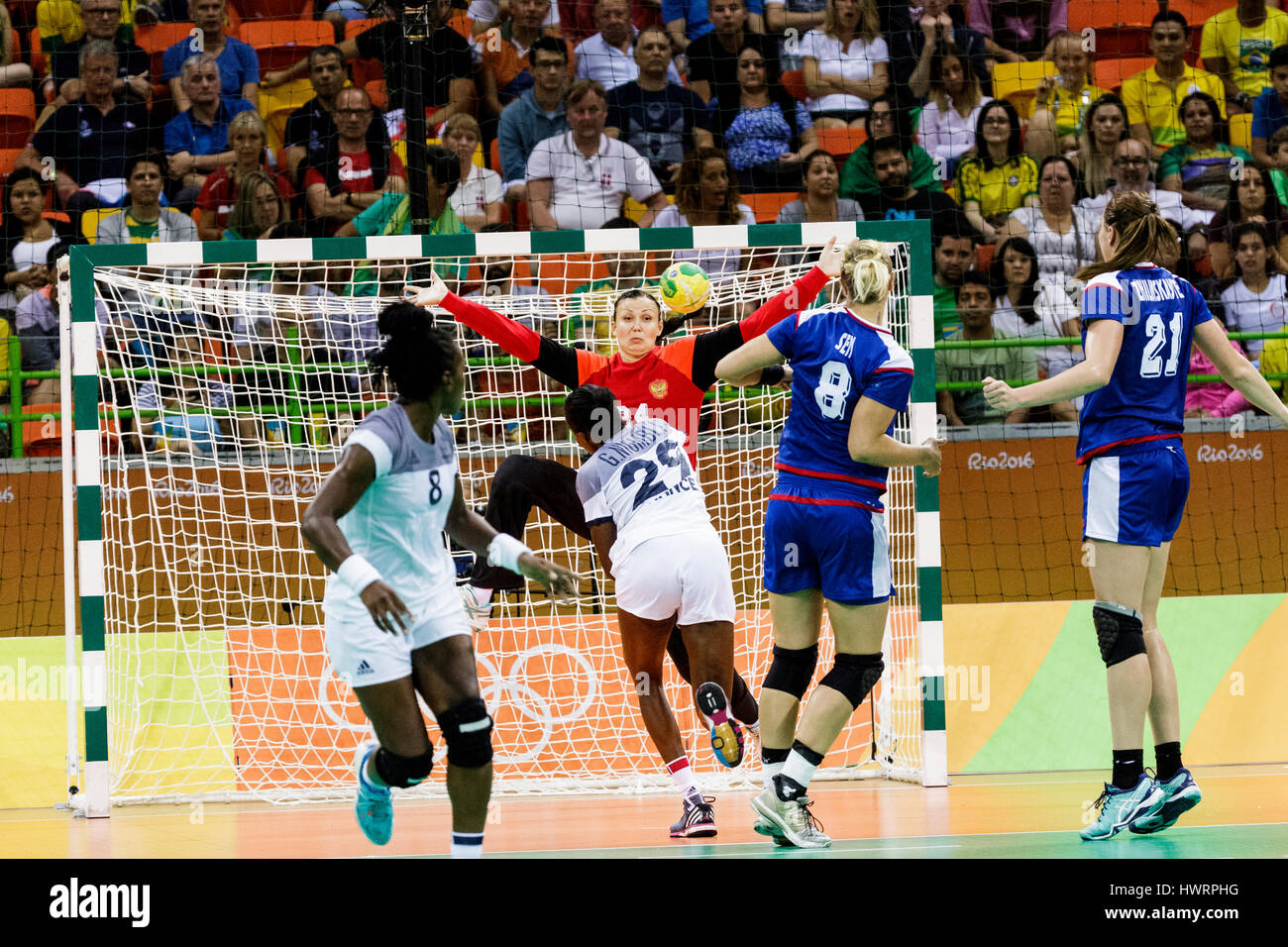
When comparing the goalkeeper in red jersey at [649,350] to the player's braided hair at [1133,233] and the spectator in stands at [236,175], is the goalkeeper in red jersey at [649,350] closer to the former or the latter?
the player's braided hair at [1133,233]

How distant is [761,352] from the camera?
18.1 ft

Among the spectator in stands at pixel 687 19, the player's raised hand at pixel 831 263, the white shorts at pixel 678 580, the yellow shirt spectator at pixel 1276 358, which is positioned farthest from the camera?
the spectator in stands at pixel 687 19

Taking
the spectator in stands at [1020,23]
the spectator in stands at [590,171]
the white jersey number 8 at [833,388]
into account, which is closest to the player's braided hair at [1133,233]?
the white jersey number 8 at [833,388]

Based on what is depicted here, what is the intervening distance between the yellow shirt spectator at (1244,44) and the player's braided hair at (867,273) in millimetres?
9661

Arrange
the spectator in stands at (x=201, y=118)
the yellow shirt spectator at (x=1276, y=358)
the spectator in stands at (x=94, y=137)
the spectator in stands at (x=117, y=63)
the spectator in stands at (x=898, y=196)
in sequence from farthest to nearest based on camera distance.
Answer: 1. the spectator in stands at (x=117, y=63)
2. the spectator in stands at (x=201, y=118)
3. the spectator in stands at (x=94, y=137)
4. the spectator in stands at (x=898, y=196)
5. the yellow shirt spectator at (x=1276, y=358)

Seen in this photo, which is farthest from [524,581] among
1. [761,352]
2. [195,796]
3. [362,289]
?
[362,289]

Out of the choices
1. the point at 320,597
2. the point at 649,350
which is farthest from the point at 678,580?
the point at 320,597

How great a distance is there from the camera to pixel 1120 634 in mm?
5363

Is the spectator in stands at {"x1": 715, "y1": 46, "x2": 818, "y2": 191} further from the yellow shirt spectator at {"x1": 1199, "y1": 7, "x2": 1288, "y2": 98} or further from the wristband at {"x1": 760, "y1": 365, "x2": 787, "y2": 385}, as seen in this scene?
the wristband at {"x1": 760, "y1": 365, "x2": 787, "y2": 385}

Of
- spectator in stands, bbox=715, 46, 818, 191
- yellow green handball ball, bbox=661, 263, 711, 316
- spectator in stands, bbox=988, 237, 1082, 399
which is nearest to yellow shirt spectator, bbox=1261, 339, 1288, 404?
spectator in stands, bbox=988, 237, 1082, 399

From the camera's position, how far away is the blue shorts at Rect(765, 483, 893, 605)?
5.38 meters

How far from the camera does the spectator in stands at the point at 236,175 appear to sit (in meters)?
11.9

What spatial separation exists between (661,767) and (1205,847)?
157 inches

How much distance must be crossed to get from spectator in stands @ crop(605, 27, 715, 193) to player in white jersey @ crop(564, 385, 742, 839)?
6.40 metres
